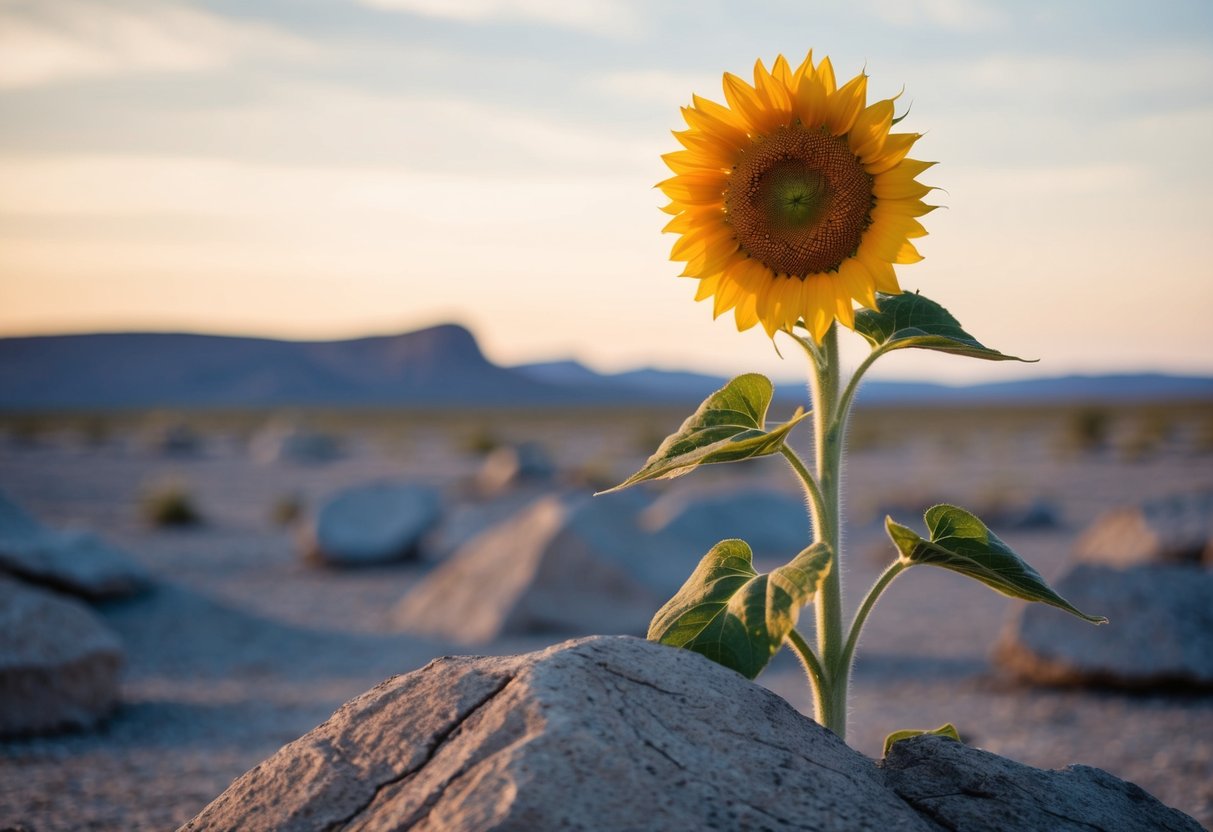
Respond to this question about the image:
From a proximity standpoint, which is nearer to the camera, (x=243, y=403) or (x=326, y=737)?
(x=326, y=737)

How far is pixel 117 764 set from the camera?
17.7 ft

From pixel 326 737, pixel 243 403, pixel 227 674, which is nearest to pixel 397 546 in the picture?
pixel 227 674

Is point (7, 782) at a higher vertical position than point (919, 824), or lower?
lower

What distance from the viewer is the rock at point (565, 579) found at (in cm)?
874

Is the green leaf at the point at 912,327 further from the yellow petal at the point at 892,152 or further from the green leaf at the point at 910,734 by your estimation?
the green leaf at the point at 910,734

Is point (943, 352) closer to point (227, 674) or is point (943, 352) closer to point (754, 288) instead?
point (754, 288)

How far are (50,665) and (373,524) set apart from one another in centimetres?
773

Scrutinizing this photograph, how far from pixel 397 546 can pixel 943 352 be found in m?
11.8

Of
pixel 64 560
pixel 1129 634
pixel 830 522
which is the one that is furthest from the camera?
pixel 64 560

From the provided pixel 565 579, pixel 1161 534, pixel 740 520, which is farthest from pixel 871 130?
pixel 740 520

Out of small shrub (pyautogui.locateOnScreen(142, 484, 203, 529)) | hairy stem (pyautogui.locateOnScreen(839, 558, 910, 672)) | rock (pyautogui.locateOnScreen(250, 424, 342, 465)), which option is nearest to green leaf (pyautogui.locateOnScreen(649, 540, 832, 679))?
hairy stem (pyautogui.locateOnScreen(839, 558, 910, 672))

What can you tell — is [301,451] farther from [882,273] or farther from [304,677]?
[882,273]

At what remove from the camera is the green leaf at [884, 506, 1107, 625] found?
222 centimetres

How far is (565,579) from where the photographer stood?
8906 mm
